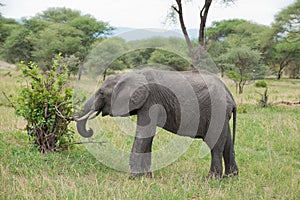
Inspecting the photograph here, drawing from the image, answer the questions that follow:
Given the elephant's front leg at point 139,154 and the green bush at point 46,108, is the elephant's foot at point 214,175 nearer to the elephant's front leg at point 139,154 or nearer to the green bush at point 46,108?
the elephant's front leg at point 139,154

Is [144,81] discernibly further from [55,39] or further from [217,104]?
[55,39]

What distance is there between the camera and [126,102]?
493 cm

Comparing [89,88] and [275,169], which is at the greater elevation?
[89,88]

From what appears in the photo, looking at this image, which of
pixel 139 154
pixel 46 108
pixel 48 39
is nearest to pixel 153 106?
pixel 139 154

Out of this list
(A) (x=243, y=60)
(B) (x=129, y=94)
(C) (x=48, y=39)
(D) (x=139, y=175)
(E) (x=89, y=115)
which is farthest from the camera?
(C) (x=48, y=39)

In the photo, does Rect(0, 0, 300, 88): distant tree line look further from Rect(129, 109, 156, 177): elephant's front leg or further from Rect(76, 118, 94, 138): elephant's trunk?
Rect(129, 109, 156, 177): elephant's front leg

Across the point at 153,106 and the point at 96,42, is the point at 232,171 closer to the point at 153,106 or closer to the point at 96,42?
the point at 153,106

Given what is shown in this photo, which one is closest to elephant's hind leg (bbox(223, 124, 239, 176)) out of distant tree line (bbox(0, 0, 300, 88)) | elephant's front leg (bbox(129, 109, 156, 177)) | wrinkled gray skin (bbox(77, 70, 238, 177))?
wrinkled gray skin (bbox(77, 70, 238, 177))

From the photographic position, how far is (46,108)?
5.56 meters

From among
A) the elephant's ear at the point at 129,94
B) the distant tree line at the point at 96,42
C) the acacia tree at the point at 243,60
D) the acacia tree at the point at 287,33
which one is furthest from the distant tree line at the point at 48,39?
the elephant's ear at the point at 129,94

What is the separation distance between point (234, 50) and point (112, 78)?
734 inches

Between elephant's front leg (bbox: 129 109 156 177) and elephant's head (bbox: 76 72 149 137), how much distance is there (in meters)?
0.22

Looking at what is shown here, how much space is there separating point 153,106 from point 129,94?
0.37 metres

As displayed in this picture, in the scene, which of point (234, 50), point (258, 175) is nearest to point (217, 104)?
point (258, 175)
